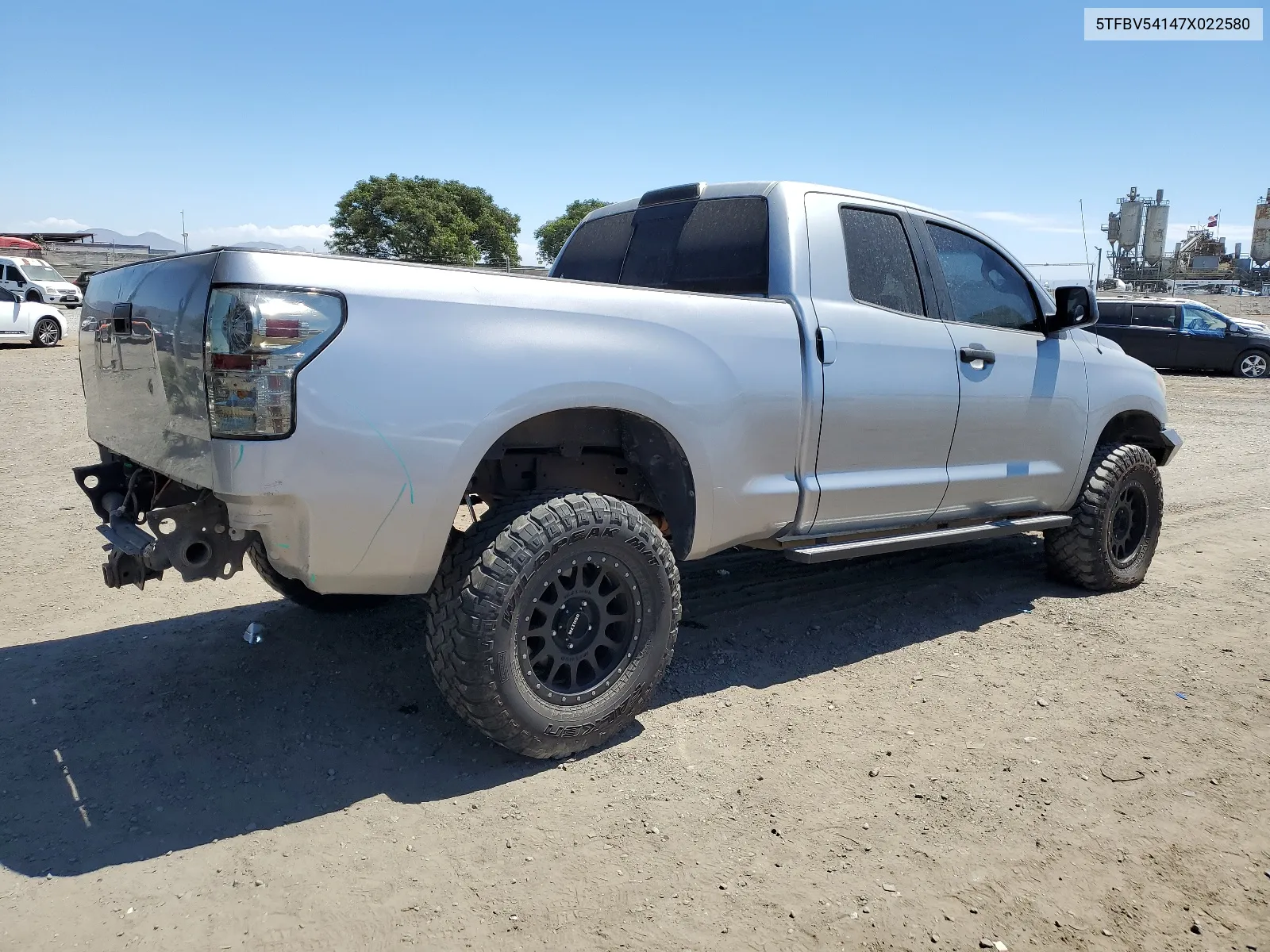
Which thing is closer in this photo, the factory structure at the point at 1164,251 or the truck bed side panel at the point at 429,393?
the truck bed side panel at the point at 429,393

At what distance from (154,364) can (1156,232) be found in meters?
81.5

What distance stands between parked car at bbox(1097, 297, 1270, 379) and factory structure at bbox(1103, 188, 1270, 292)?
147 ft

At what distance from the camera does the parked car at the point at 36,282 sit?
78.7 feet

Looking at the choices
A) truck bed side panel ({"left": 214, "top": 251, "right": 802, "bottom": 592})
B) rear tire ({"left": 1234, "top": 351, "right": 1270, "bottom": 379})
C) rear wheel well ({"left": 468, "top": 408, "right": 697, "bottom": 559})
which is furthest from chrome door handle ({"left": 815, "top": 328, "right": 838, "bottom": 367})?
rear tire ({"left": 1234, "top": 351, "right": 1270, "bottom": 379})

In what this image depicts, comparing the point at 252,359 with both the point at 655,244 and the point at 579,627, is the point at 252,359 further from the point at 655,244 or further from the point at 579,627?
the point at 655,244

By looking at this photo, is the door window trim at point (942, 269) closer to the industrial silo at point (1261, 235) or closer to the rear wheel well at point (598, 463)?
the rear wheel well at point (598, 463)

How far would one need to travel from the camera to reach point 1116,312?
20.2 meters

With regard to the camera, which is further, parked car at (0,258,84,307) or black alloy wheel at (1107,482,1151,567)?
parked car at (0,258,84,307)

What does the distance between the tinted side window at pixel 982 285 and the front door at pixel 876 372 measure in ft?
0.91

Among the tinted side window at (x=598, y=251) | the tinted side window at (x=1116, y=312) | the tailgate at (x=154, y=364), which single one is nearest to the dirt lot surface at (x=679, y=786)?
the tailgate at (x=154, y=364)

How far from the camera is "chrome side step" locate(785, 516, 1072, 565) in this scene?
403 cm

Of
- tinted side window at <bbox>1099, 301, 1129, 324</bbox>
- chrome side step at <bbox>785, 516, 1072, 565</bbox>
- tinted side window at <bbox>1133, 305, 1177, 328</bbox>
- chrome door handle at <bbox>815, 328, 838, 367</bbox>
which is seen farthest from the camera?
tinted side window at <bbox>1099, 301, 1129, 324</bbox>

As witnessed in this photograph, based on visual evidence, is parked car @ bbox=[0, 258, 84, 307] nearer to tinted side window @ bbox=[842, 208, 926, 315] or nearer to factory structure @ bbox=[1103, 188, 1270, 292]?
tinted side window @ bbox=[842, 208, 926, 315]

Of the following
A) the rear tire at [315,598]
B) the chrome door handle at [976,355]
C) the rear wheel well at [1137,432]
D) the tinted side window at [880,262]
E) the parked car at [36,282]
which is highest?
the parked car at [36,282]
